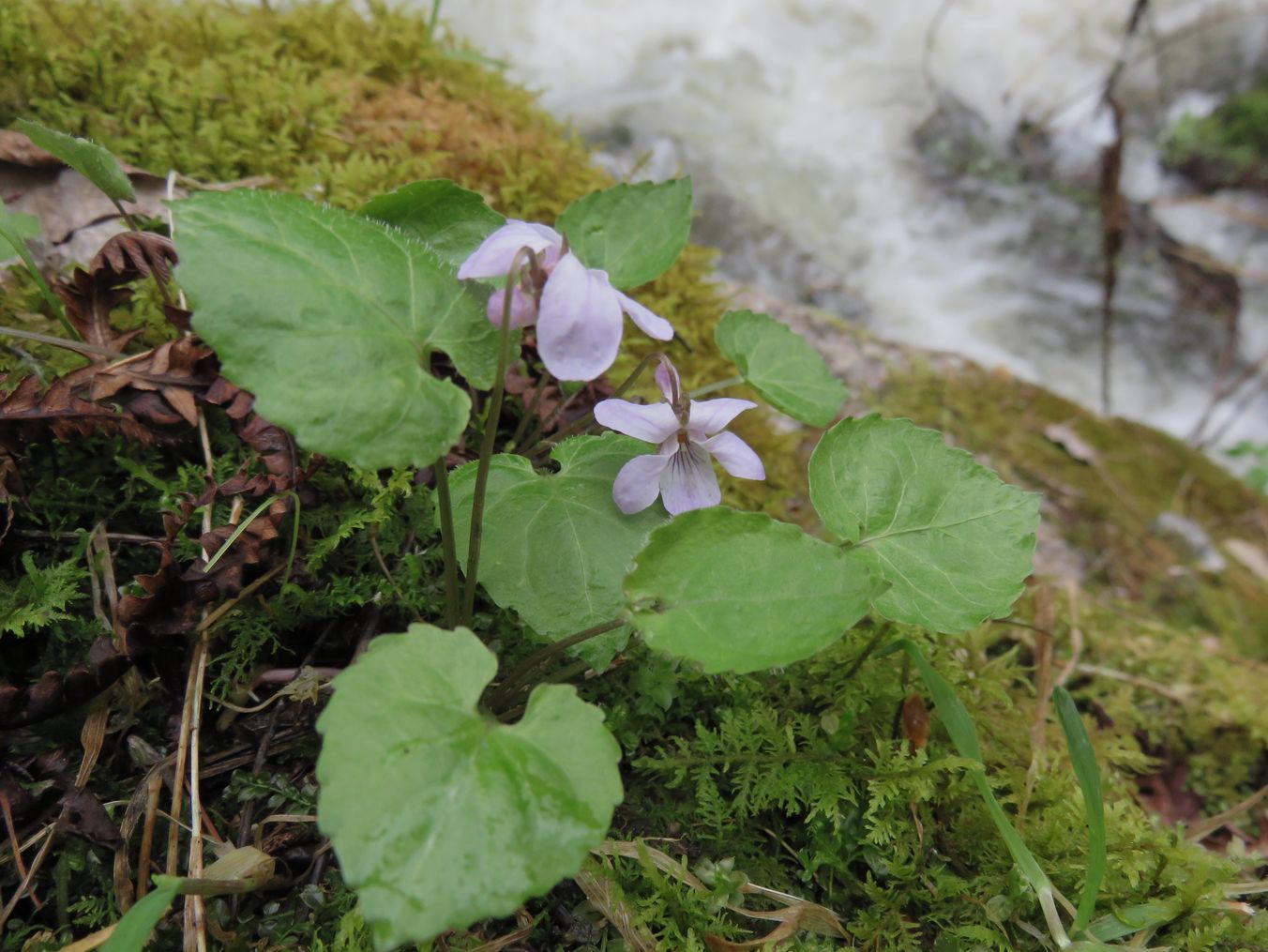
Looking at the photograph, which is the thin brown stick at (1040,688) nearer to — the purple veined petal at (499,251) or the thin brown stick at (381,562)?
the thin brown stick at (381,562)

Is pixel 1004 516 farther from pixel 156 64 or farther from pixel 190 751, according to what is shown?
pixel 156 64

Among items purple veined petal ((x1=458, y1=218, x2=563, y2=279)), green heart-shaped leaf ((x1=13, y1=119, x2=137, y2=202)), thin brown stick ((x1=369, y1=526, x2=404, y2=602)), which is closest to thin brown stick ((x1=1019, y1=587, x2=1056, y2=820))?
thin brown stick ((x1=369, y1=526, x2=404, y2=602))

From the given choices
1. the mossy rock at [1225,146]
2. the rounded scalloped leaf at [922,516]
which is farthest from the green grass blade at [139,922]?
the mossy rock at [1225,146]

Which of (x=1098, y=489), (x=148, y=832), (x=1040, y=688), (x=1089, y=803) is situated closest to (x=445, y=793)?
(x=148, y=832)

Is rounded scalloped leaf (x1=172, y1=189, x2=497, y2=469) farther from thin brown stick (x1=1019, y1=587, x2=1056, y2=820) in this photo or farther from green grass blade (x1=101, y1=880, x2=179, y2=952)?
thin brown stick (x1=1019, y1=587, x2=1056, y2=820)

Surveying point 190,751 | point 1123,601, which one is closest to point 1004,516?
point 190,751
